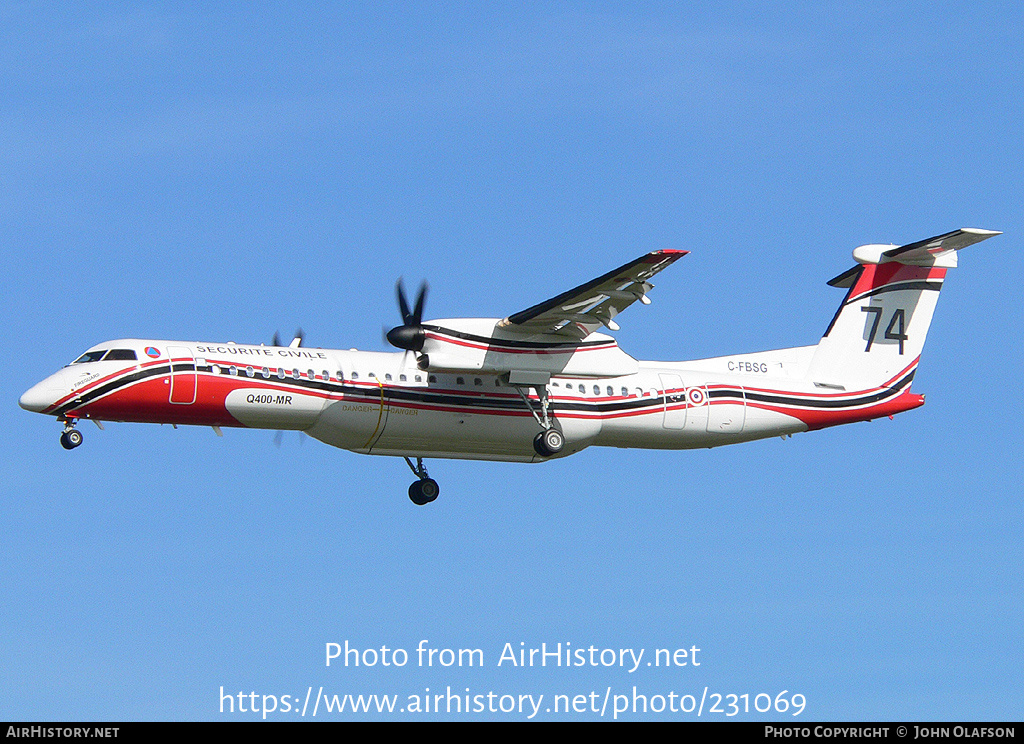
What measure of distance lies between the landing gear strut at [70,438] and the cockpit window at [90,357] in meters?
1.20

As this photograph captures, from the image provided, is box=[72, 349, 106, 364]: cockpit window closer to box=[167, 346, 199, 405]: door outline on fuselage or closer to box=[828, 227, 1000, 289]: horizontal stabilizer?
box=[167, 346, 199, 405]: door outline on fuselage

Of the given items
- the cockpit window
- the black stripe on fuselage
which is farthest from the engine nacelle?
the cockpit window

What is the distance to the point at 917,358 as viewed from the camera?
89.3ft

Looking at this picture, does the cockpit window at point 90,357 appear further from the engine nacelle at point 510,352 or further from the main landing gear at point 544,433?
the main landing gear at point 544,433

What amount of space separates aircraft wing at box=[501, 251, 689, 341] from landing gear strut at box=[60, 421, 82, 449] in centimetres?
775

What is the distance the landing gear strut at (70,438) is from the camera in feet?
72.2

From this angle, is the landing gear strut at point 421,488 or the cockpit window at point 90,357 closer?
the cockpit window at point 90,357

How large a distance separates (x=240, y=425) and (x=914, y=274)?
1439cm

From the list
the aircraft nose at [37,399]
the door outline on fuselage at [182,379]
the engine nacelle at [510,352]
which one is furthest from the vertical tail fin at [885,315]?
the aircraft nose at [37,399]

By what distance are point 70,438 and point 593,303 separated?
373 inches

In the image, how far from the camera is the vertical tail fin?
26.8 m

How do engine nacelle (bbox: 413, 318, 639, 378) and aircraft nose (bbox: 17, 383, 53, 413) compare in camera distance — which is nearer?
aircraft nose (bbox: 17, 383, 53, 413)

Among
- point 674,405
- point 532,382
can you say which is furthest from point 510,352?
point 674,405
